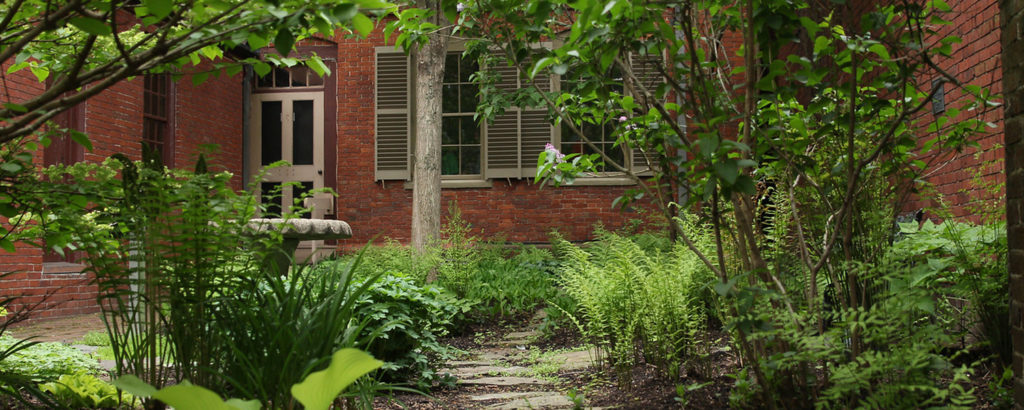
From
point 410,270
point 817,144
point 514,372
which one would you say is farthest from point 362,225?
point 817,144

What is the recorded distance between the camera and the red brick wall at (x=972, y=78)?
3887 millimetres

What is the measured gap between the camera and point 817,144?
2.78 m

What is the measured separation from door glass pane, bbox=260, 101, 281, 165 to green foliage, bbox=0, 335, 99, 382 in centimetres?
823

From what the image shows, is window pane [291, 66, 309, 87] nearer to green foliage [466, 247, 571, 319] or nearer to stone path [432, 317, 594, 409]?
green foliage [466, 247, 571, 319]

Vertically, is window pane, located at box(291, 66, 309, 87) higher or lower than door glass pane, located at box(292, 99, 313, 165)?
higher

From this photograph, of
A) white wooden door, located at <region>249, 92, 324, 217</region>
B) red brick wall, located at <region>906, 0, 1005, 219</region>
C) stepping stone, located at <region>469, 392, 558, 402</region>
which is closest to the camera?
stepping stone, located at <region>469, 392, 558, 402</region>

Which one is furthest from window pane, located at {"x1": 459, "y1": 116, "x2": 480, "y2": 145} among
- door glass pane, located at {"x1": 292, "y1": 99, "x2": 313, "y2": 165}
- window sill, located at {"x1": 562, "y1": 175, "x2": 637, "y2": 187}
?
door glass pane, located at {"x1": 292, "y1": 99, "x2": 313, "y2": 165}

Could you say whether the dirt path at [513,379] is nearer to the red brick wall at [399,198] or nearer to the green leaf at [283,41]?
the green leaf at [283,41]

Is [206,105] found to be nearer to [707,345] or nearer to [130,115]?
[130,115]

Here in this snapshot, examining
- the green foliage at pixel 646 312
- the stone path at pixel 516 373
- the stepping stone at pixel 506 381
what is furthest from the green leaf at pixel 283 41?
the stepping stone at pixel 506 381

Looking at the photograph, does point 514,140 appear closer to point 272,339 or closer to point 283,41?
point 272,339

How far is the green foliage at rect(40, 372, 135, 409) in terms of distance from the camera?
8.85ft

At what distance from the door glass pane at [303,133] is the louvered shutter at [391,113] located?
1523 millimetres

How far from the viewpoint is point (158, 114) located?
364 inches
